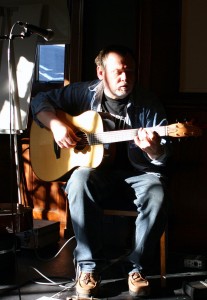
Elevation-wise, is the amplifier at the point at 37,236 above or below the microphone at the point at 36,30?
below

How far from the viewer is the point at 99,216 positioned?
78.0 inches

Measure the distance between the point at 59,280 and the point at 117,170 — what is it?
62cm

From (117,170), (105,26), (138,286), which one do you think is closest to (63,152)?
(117,170)

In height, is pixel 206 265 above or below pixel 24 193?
below

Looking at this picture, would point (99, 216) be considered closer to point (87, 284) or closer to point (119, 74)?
point (87, 284)

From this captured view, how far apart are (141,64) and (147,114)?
62cm

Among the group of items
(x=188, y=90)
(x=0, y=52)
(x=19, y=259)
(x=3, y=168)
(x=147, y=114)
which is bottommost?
(x=19, y=259)

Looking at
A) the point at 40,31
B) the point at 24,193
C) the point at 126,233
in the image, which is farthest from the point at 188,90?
the point at 24,193

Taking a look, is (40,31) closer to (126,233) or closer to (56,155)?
(56,155)

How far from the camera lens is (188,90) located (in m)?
2.80

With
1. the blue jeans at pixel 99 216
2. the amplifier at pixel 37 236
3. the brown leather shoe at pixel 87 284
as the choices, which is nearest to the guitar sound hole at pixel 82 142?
the blue jeans at pixel 99 216

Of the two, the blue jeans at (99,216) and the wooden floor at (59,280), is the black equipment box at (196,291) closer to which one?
the wooden floor at (59,280)

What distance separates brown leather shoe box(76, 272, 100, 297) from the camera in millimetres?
1914

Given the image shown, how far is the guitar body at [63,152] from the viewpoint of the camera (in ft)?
6.90
